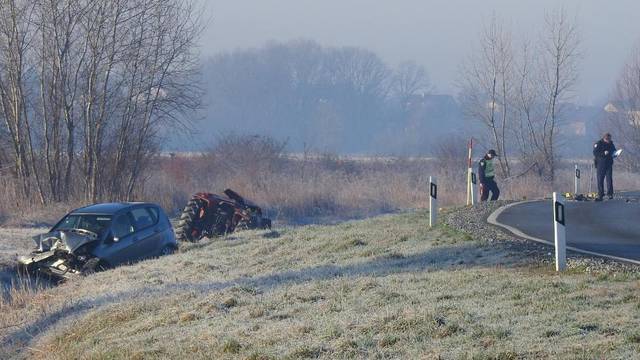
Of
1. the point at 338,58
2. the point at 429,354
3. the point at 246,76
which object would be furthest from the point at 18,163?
the point at 338,58

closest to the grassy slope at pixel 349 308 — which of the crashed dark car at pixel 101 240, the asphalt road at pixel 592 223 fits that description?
the crashed dark car at pixel 101 240

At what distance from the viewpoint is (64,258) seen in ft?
61.3

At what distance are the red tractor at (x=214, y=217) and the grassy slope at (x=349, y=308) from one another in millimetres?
6426

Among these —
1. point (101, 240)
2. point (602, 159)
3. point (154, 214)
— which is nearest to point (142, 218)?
point (154, 214)

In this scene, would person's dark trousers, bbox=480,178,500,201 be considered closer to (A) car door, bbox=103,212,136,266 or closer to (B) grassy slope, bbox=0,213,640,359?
(B) grassy slope, bbox=0,213,640,359

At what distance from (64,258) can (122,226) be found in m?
1.43

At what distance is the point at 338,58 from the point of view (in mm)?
130625

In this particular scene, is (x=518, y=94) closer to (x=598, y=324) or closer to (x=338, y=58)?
(x=598, y=324)

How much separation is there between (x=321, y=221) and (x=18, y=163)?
11.1m

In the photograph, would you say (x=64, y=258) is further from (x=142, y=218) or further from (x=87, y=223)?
(x=142, y=218)

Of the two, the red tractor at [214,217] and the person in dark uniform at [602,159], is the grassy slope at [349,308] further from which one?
the person in dark uniform at [602,159]

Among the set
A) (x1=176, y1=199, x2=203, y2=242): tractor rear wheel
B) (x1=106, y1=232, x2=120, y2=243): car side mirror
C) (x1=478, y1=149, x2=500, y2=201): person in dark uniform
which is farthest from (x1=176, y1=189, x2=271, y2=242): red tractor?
(x1=478, y1=149, x2=500, y2=201): person in dark uniform

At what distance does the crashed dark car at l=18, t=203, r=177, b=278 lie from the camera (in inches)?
734

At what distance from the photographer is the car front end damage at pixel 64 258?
730 inches
